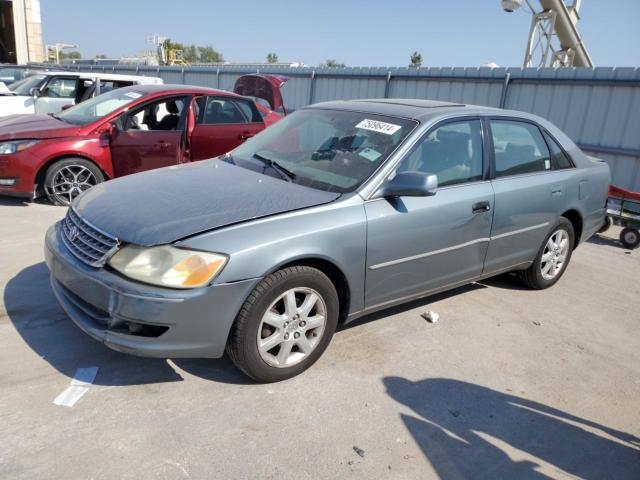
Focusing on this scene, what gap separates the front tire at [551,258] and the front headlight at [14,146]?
5.58m

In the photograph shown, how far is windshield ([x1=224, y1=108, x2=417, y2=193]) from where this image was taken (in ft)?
11.2

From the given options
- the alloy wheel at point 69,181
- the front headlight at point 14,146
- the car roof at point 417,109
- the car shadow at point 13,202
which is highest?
the car roof at point 417,109

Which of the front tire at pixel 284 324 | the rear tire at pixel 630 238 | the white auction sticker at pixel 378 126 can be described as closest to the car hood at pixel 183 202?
the front tire at pixel 284 324

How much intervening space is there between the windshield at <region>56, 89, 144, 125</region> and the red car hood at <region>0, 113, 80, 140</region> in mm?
188

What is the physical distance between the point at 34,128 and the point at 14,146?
16.2 inches

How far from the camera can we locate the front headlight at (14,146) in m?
5.89

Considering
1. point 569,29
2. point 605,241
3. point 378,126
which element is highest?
point 569,29

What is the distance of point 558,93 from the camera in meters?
9.46

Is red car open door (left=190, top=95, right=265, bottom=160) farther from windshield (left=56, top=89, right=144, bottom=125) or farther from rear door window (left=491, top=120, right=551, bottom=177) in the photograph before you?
rear door window (left=491, top=120, right=551, bottom=177)

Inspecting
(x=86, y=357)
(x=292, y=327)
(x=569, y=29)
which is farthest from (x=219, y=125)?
(x=569, y=29)

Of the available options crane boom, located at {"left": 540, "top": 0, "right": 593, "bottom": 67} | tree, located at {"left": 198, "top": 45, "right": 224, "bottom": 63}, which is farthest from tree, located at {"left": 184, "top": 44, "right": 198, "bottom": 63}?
crane boom, located at {"left": 540, "top": 0, "right": 593, "bottom": 67}

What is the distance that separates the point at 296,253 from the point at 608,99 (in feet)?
26.7

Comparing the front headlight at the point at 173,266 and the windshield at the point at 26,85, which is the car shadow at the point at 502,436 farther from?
the windshield at the point at 26,85

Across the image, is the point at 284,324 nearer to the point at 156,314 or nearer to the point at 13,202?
the point at 156,314
